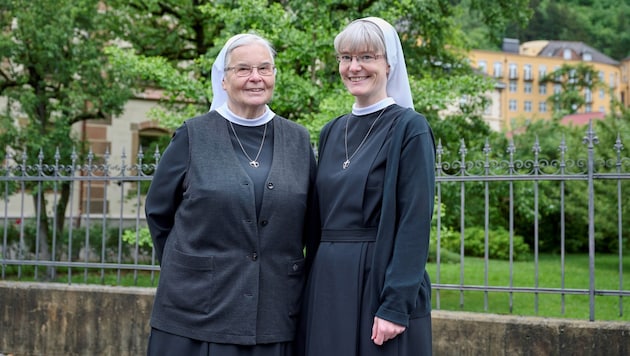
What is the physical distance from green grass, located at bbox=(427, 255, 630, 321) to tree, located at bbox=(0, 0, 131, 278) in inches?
249

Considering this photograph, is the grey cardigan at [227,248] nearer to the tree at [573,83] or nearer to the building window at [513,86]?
the tree at [573,83]

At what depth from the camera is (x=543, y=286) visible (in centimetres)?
1316

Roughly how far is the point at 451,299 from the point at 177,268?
8196mm

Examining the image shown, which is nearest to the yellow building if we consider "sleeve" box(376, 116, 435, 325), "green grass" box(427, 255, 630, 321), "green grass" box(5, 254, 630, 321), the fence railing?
the fence railing

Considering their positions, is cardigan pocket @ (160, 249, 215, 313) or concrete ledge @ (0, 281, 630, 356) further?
concrete ledge @ (0, 281, 630, 356)

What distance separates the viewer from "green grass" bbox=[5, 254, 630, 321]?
9.23 metres

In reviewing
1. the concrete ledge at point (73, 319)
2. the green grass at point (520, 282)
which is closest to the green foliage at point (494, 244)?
the green grass at point (520, 282)

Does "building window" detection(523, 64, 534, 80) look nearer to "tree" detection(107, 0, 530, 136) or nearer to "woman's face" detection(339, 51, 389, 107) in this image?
"tree" detection(107, 0, 530, 136)

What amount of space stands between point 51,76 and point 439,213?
828cm

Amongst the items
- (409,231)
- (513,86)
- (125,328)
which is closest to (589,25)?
(513,86)

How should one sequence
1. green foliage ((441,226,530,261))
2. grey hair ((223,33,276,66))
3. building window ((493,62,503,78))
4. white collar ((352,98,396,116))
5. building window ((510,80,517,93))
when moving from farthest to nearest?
building window ((510,80,517,93)), building window ((493,62,503,78)), green foliage ((441,226,530,261)), grey hair ((223,33,276,66)), white collar ((352,98,396,116))

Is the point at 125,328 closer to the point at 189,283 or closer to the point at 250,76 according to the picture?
the point at 189,283

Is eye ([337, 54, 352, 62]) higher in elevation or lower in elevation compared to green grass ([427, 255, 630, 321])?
higher

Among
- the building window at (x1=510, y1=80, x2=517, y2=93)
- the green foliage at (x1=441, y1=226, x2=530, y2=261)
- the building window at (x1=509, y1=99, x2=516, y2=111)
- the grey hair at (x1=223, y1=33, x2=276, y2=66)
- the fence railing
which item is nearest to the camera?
the grey hair at (x1=223, y1=33, x2=276, y2=66)
